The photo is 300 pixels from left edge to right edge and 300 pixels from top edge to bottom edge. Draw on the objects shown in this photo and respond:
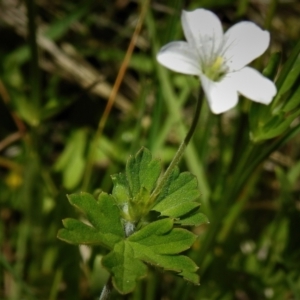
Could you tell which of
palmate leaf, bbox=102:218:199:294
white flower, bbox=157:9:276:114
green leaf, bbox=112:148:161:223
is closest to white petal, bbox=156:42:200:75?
white flower, bbox=157:9:276:114

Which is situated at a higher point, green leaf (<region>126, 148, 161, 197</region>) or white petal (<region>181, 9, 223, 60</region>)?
white petal (<region>181, 9, 223, 60</region>)

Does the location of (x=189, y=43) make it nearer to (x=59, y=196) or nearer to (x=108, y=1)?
(x=59, y=196)

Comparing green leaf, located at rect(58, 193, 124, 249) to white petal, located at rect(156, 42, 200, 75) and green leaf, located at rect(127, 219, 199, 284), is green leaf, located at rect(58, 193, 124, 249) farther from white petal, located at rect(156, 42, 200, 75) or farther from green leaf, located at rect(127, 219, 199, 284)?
white petal, located at rect(156, 42, 200, 75)

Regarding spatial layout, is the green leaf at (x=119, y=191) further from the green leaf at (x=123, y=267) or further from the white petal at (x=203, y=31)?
the white petal at (x=203, y=31)

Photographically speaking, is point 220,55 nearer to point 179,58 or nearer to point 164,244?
point 179,58

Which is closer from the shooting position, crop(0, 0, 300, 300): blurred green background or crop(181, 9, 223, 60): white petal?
crop(181, 9, 223, 60): white petal

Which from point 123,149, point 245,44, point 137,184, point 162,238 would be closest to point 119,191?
point 137,184

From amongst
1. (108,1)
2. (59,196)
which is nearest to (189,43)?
(59,196)
